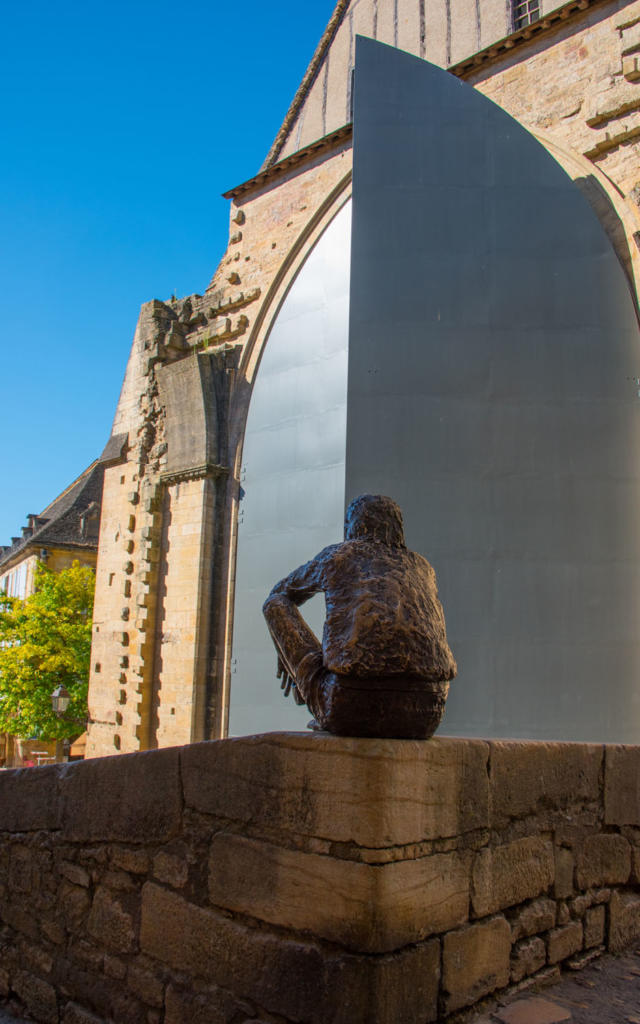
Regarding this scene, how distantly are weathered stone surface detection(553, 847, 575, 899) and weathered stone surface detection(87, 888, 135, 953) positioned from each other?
1.54 metres

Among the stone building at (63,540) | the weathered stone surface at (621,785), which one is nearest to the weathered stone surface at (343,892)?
the weathered stone surface at (621,785)

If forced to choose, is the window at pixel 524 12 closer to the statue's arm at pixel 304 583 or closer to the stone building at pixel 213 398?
the stone building at pixel 213 398

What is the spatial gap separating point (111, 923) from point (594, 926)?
184cm

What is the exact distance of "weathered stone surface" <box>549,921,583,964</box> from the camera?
9.70 feet

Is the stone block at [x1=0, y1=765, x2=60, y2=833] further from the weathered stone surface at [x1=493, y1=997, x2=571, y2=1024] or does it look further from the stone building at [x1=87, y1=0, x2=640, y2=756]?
the stone building at [x1=87, y1=0, x2=640, y2=756]

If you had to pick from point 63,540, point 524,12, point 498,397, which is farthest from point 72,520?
point 498,397

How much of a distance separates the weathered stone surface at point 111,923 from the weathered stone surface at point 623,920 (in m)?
1.86

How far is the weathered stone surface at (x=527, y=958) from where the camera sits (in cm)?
276

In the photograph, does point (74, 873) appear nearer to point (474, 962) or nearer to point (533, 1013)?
point (474, 962)

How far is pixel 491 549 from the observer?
25.2 feet

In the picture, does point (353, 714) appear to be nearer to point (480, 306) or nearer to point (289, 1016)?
point (289, 1016)

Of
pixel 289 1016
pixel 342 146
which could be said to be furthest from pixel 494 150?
pixel 289 1016

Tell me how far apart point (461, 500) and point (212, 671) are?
17.2 feet

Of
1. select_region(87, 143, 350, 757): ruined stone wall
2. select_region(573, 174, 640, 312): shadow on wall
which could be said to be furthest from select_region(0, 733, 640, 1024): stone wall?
select_region(87, 143, 350, 757): ruined stone wall
